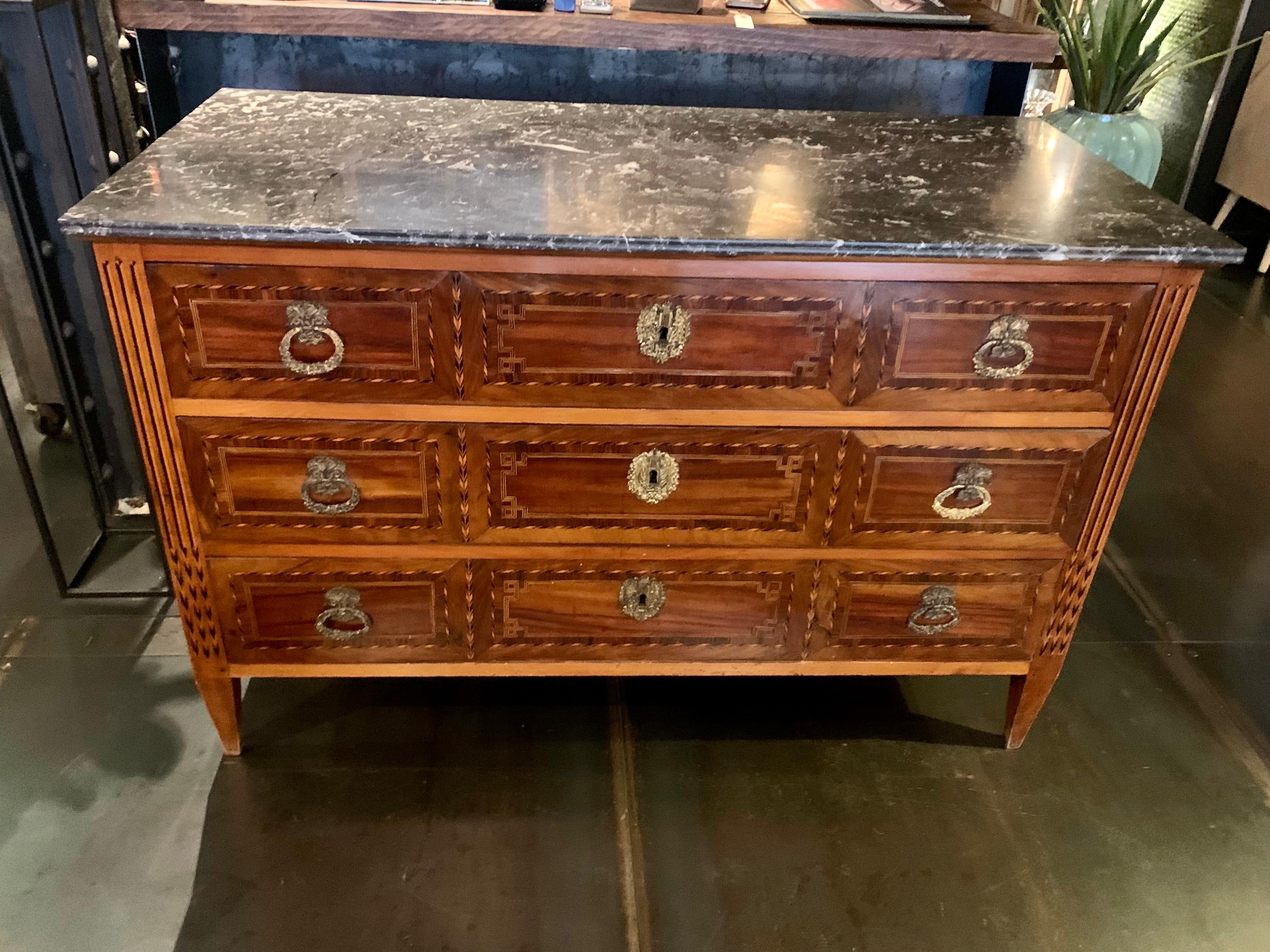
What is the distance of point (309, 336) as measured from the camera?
3.76ft

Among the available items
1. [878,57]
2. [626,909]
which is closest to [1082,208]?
[878,57]

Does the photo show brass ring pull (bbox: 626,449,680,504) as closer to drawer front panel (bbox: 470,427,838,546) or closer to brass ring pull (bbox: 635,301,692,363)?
drawer front panel (bbox: 470,427,838,546)

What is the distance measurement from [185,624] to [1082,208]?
129 cm

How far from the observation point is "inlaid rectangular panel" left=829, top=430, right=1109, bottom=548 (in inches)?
50.0

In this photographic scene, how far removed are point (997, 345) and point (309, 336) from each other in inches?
31.8

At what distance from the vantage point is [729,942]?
1305 millimetres

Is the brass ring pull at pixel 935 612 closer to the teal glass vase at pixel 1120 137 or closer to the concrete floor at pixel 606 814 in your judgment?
the concrete floor at pixel 606 814

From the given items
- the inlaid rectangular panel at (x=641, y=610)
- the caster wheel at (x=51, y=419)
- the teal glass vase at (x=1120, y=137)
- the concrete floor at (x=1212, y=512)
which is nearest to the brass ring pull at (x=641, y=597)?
the inlaid rectangular panel at (x=641, y=610)

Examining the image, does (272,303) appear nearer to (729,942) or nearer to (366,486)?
(366,486)

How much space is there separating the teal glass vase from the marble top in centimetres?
44

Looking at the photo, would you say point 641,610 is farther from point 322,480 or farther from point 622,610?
point 322,480

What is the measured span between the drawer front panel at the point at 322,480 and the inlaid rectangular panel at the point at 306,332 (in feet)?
0.16

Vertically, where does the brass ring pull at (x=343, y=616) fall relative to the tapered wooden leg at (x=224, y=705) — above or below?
above

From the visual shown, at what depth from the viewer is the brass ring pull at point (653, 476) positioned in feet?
4.15
